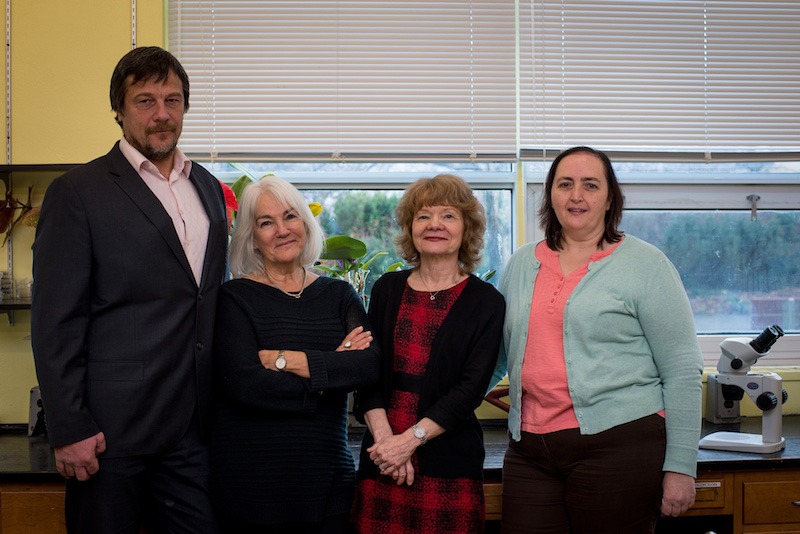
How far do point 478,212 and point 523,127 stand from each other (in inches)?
42.1

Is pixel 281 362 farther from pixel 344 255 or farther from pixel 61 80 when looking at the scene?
pixel 61 80

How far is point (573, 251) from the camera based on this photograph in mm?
1981

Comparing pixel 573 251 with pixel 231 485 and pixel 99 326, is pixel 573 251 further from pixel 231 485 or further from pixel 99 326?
pixel 99 326

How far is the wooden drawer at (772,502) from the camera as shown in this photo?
7.68 feet

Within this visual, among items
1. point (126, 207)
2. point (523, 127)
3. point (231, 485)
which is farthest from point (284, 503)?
point (523, 127)

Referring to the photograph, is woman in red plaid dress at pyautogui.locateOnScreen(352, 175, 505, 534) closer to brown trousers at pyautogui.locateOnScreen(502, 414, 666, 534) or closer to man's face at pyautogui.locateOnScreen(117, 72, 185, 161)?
brown trousers at pyautogui.locateOnScreen(502, 414, 666, 534)

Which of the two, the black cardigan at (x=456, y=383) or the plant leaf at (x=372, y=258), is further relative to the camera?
the plant leaf at (x=372, y=258)

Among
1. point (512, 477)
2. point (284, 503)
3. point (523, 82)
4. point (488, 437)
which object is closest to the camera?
point (284, 503)

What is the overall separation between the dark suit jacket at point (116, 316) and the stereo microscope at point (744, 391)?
175 centimetres

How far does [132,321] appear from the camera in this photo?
1.79 meters

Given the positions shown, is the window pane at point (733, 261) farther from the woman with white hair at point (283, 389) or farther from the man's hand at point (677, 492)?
the woman with white hair at point (283, 389)

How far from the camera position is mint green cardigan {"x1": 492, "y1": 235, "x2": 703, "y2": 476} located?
1819 millimetres

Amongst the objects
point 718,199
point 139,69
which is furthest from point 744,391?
point 139,69

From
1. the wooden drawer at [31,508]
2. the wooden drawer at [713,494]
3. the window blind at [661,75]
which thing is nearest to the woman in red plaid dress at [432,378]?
the wooden drawer at [713,494]
